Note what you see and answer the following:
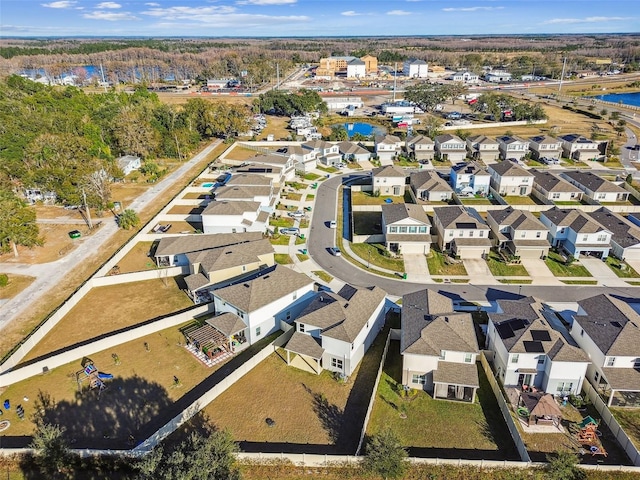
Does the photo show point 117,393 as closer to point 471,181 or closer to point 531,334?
point 531,334

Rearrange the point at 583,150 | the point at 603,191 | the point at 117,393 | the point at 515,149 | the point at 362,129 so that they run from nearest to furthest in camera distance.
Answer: the point at 117,393
the point at 603,191
the point at 583,150
the point at 515,149
the point at 362,129

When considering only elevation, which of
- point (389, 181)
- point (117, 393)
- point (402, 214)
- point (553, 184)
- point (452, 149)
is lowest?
point (117, 393)

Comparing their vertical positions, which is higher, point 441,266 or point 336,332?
point 336,332

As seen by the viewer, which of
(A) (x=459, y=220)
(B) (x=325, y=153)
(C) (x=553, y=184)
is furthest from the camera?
(B) (x=325, y=153)

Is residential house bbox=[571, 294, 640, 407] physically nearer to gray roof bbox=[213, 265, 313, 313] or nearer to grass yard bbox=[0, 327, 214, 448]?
gray roof bbox=[213, 265, 313, 313]

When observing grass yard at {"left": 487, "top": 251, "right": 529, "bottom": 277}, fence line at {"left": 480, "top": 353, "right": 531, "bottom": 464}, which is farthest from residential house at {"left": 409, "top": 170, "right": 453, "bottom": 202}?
fence line at {"left": 480, "top": 353, "right": 531, "bottom": 464}

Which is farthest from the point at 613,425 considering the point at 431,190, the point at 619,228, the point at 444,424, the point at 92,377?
the point at 431,190

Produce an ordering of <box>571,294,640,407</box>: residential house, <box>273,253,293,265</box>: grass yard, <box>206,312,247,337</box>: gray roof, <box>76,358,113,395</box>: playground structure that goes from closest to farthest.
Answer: <box>571,294,640,407</box>: residential house < <box>76,358,113,395</box>: playground structure < <box>206,312,247,337</box>: gray roof < <box>273,253,293,265</box>: grass yard

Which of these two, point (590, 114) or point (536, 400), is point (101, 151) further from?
point (590, 114)
